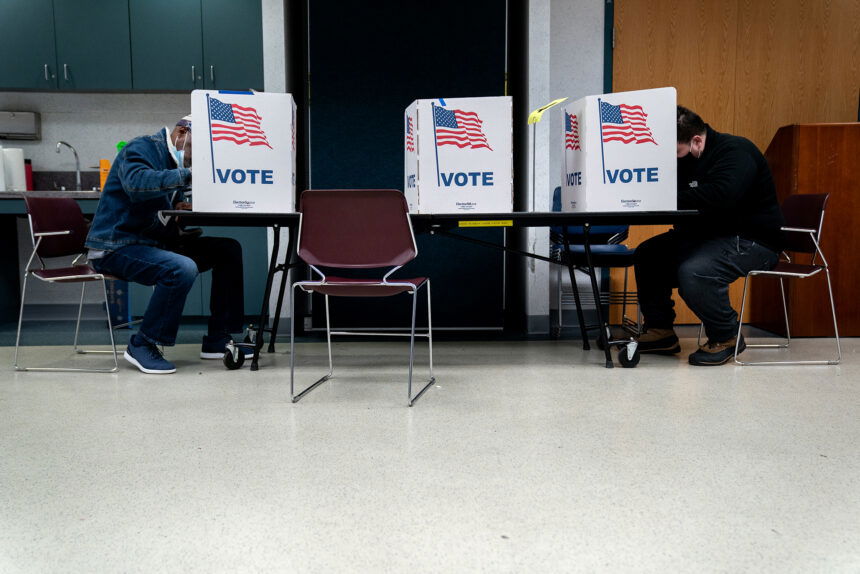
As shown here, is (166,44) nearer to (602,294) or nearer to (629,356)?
(602,294)

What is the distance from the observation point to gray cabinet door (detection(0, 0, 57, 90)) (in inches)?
174

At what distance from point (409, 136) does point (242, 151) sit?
2.38 ft

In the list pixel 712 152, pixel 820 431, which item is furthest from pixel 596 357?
pixel 820 431

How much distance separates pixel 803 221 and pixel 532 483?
2.28m

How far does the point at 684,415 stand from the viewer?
7.04ft

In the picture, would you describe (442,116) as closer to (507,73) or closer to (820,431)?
(507,73)

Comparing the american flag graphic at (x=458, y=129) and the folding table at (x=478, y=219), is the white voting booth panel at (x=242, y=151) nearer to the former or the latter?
the folding table at (x=478, y=219)

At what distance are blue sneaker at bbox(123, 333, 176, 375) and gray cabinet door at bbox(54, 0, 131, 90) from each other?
7.81ft

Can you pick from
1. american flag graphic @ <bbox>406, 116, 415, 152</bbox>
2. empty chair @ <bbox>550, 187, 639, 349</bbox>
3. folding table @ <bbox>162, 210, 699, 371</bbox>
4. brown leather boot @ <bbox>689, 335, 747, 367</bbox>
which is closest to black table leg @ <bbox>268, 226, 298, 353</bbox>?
folding table @ <bbox>162, 210, 699, 371</bbox>

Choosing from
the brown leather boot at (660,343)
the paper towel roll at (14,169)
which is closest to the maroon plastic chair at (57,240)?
the paper towel roll at (14,169)

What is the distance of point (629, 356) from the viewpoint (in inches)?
115

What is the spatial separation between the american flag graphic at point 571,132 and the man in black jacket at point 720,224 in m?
0.47

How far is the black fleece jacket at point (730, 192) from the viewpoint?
2.87 m

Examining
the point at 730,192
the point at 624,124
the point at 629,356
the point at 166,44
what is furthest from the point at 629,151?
the point at 166,44
